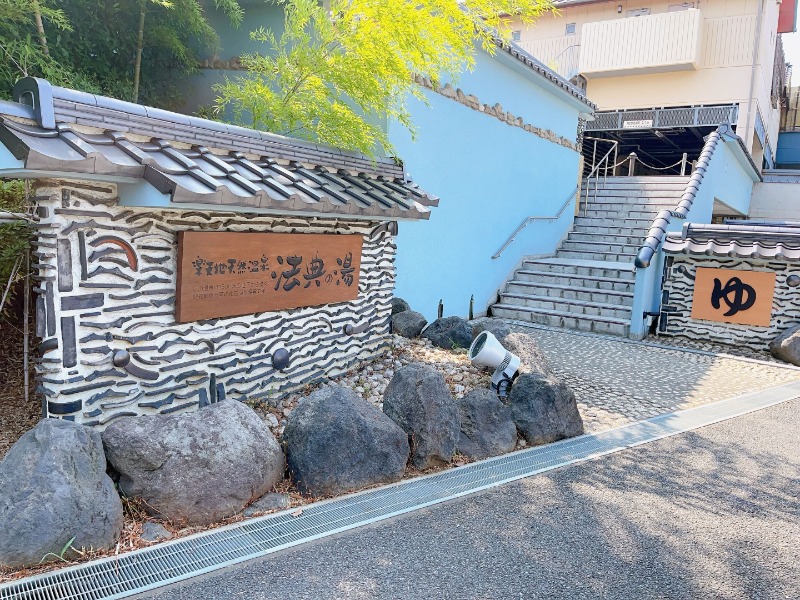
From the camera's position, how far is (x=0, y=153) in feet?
11.3

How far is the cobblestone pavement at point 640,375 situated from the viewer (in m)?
6.52

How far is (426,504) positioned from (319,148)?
3489 mm

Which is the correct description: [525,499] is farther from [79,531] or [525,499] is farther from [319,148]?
[319,148]

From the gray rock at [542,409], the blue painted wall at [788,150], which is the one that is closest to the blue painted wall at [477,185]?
the gray rock at [542,409]

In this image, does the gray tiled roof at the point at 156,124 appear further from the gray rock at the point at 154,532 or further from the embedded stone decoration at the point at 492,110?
the embedded stone decoration at the point at 492,110

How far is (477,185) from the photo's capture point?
34.6ft

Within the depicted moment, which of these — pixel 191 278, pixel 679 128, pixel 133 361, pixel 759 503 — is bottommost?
pixel 759 503

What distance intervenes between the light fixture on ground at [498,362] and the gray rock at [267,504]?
2.71 m

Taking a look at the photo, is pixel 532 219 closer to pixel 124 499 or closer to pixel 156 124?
pixel 156 124

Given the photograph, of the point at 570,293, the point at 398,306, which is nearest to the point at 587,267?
the point at 570,293

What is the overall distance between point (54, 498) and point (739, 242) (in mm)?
9809

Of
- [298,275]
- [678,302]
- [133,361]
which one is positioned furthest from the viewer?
[678,302]

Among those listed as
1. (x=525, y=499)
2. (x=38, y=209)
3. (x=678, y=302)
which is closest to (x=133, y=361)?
(x=38, y=209)

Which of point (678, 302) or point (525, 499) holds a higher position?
point (678, 302)
